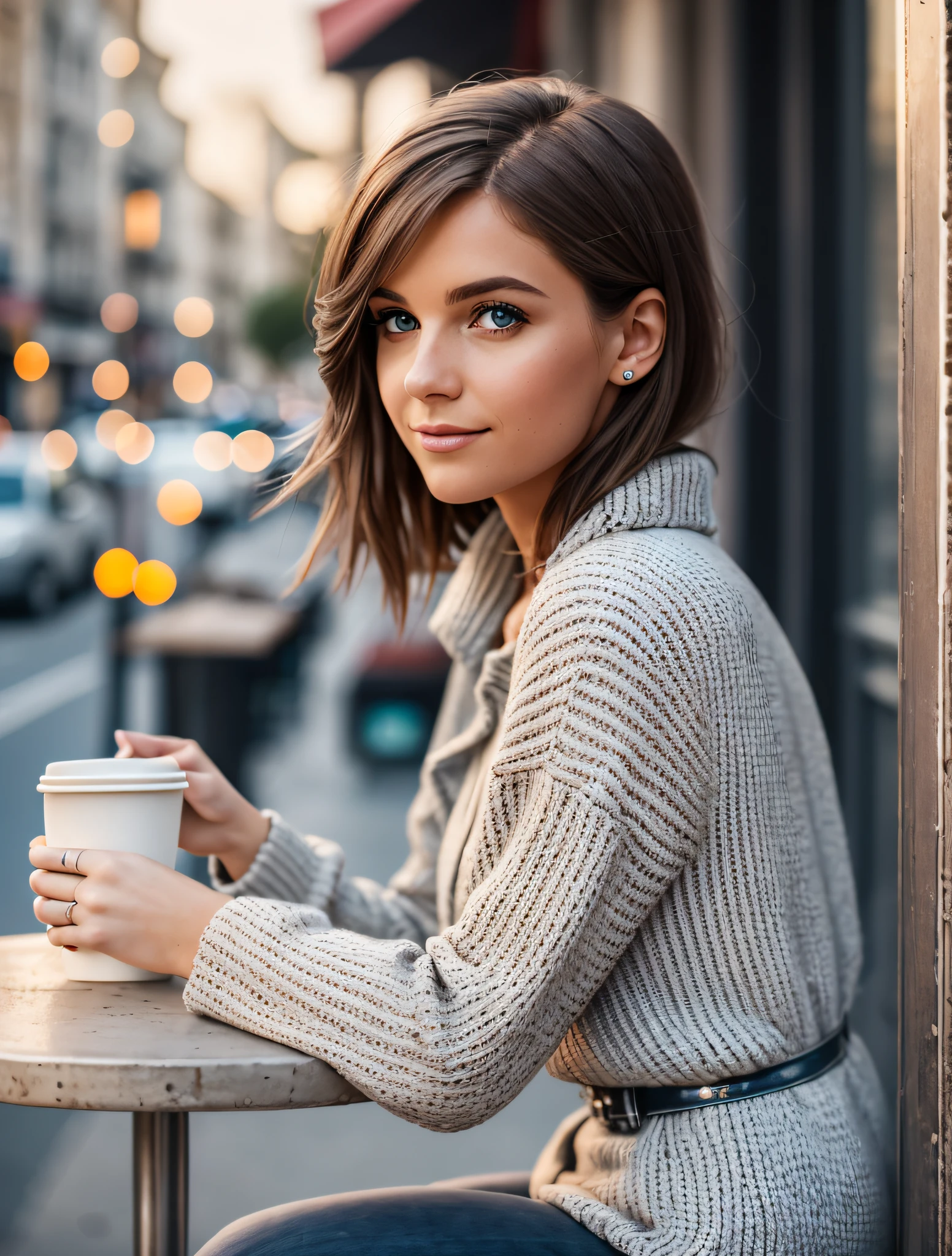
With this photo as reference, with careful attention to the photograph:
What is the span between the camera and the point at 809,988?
131 cm

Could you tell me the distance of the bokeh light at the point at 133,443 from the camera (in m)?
8.36

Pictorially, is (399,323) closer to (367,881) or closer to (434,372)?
(434,372)

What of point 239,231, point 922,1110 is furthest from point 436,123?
point 239,231

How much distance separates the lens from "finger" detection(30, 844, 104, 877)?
4.13 ft

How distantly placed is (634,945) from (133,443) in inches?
329

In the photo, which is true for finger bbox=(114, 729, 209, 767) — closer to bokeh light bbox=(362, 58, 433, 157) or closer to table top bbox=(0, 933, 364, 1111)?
table top bbox=(0, 933, 364, 1111)

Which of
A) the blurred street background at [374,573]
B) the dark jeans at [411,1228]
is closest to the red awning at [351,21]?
the blurred street background at [374,573]

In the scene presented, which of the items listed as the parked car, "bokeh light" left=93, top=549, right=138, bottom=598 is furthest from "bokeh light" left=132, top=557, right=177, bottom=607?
the parked car

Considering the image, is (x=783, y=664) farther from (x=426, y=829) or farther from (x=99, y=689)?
(x=99, y=689)

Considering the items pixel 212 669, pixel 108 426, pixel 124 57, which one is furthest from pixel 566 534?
pixel 108 426

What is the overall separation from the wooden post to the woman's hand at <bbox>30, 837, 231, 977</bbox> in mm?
651

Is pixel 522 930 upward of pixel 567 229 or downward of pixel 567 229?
downward

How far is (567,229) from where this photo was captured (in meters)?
1.30

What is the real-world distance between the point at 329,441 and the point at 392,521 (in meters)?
0.14
